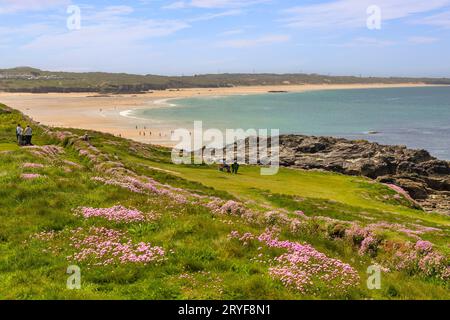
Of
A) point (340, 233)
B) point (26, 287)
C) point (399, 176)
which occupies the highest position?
point (26, 287)

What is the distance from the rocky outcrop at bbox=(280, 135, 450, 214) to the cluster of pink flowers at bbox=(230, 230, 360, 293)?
116ft

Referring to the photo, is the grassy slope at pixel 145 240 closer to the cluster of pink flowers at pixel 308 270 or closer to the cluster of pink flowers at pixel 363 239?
the cluster of pink flowers at pixel 308 270

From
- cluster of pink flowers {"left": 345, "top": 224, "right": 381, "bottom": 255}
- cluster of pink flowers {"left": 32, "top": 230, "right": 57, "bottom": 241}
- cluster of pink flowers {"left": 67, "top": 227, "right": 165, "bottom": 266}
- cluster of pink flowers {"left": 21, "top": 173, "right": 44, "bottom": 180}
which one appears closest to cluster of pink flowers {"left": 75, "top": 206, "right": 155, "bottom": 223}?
cluster of pink flowers {"left": 67, "top": 227, "right": 165, "bottom": 266}

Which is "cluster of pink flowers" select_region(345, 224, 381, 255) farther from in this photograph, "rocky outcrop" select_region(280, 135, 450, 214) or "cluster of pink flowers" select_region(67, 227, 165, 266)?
"rocky outcrop" select_region(280, 135, 450, 214)

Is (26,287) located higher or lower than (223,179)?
higher

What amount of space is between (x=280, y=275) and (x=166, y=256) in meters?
3.34

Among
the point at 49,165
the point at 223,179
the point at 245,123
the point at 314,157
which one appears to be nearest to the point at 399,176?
the point at 314,157

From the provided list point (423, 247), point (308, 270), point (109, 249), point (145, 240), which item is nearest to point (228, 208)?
point (145, 240)

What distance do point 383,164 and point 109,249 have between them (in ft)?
162

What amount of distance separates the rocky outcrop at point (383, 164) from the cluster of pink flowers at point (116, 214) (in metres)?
36.3

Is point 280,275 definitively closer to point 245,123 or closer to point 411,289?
point 411,289

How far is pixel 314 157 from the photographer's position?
203 ft

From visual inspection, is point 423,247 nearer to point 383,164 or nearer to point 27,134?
point 27,134

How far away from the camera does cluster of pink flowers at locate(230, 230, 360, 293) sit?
10477 millimetres
